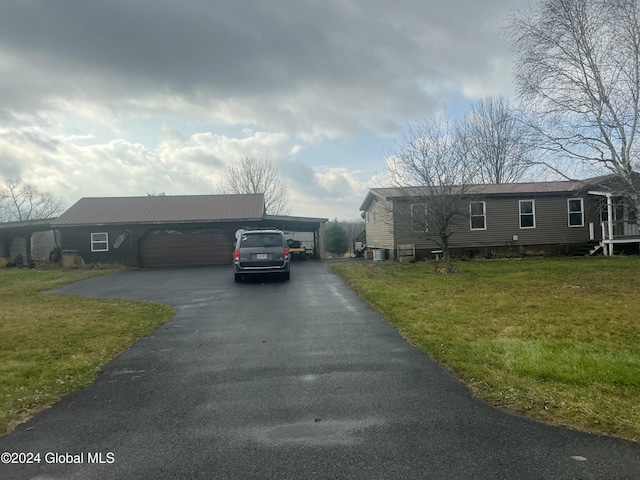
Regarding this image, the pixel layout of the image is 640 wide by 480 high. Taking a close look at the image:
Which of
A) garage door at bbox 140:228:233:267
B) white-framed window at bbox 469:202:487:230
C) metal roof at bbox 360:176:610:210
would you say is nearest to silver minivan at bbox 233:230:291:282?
metal roof at bbox 360:176:610:210

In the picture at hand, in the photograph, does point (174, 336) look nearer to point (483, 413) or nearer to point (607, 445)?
point (483, 413)

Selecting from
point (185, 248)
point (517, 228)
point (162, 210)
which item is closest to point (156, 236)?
point (185, 248)

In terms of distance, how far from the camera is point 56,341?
6.63 metres

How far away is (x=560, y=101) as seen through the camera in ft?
47.0

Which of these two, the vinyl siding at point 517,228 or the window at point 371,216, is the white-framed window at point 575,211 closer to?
the vinyl siding at point 517,228

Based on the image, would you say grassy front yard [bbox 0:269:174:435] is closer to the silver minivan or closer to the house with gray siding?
the silver minivan

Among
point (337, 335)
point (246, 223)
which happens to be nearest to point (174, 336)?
point (337, 335)

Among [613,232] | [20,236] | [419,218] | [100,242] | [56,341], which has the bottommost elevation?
[56,341]

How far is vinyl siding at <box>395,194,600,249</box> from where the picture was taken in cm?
2238

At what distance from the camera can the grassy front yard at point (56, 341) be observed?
4.49 meters

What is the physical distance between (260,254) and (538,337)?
9057 mm

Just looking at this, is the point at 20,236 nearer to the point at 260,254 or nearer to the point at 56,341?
the point at 260,254

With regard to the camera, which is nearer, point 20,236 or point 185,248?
point 185,248

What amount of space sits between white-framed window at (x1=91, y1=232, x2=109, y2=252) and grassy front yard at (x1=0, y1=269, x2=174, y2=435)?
40.9 feet
